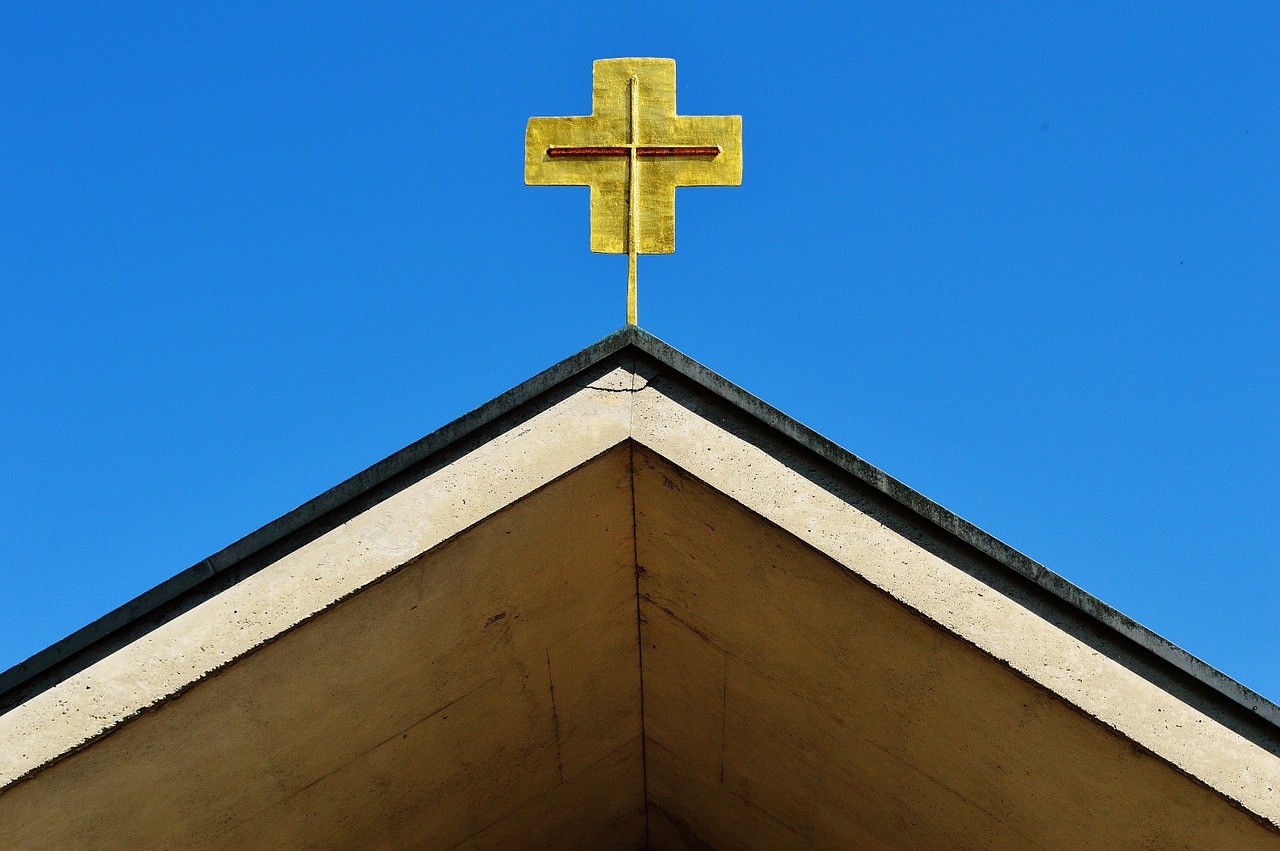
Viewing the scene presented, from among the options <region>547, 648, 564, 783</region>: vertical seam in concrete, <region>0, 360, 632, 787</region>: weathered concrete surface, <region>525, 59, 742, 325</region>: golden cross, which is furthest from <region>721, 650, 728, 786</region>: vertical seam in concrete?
→ <region>525, 59, 742, 325</region>: golden cross

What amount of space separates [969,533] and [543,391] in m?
1.58

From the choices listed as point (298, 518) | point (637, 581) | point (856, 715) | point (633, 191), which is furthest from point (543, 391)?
point (856, 715)

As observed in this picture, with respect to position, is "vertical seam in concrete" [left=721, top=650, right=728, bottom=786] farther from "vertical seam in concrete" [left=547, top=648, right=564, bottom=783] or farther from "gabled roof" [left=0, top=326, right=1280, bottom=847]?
"vertical seam in concrete" [left=547, top=648, right=564, bottom=783]

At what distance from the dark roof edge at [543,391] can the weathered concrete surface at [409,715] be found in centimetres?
32

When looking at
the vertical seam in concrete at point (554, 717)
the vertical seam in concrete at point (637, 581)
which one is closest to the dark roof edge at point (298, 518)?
the vertical seam in concrete at point (637, 581)

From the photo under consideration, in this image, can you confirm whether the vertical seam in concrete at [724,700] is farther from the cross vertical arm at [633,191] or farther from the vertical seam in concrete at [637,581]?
the cross vertical arm at [633,191]

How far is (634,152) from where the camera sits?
512cm

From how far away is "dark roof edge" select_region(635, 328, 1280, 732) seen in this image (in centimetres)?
405

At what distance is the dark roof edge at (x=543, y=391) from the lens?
4.05 metres

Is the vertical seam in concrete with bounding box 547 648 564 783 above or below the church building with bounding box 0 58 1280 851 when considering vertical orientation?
below

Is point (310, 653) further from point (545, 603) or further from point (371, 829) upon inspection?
point (371, 829)

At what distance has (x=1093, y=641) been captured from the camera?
4.16m

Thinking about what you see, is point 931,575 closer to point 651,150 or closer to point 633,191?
point 633,191

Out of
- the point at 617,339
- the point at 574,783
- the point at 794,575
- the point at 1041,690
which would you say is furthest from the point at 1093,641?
the point at 574,783
